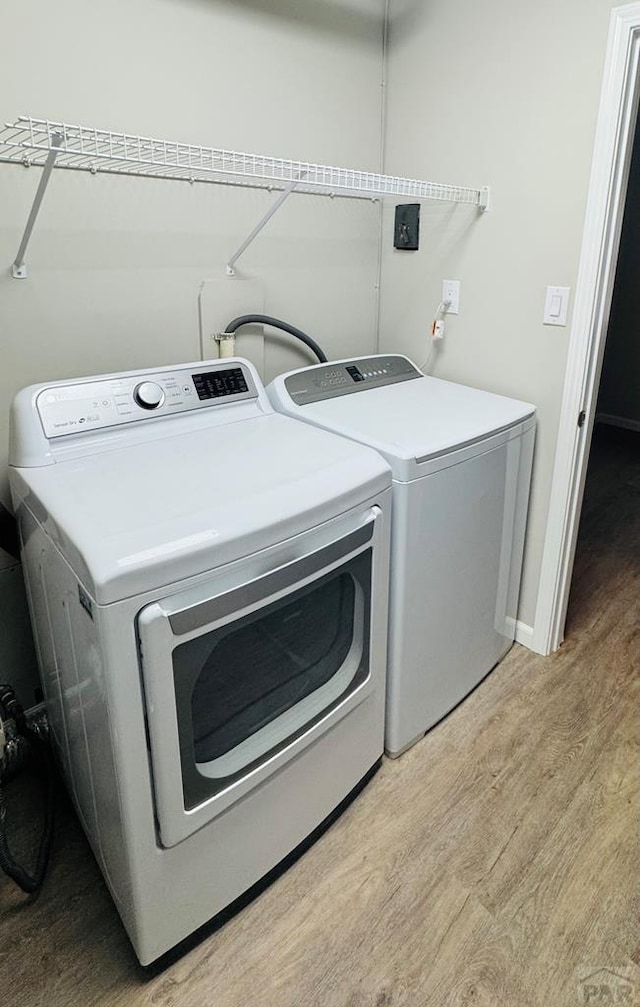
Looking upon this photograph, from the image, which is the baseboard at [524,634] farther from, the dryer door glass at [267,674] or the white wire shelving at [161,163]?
the white wire shelving at [161,163]

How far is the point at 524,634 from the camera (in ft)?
7.50

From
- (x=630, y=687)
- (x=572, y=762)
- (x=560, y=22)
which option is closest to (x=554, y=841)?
(x=572, y=762)

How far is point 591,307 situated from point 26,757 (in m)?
2.00

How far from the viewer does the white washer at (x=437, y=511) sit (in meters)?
1.58

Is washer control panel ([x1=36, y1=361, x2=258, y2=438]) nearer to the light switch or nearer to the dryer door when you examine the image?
the dryer door

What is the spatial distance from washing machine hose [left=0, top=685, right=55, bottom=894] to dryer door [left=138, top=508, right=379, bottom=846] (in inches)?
20.9

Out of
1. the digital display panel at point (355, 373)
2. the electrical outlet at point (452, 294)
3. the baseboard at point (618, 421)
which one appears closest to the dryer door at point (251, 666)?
the digital display panel at point (355, 373)

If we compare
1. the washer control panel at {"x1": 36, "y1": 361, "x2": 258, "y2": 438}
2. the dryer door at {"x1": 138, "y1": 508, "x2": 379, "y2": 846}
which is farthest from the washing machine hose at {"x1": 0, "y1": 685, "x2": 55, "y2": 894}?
the washer control panel at {"x1": 36, "y1": 361, "x2": 258, "y2": 438}

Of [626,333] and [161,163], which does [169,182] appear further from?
[626,333]

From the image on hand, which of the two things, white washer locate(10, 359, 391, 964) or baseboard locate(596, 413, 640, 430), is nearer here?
white washer locate(10, 359, 391, 964)

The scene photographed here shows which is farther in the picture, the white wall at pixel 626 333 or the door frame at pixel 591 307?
the white wall at pixel 626 333

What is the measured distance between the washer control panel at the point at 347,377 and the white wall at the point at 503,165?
18 centimetres

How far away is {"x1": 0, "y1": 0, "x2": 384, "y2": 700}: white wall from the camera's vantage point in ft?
5.06

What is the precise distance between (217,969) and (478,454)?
1329 mm
